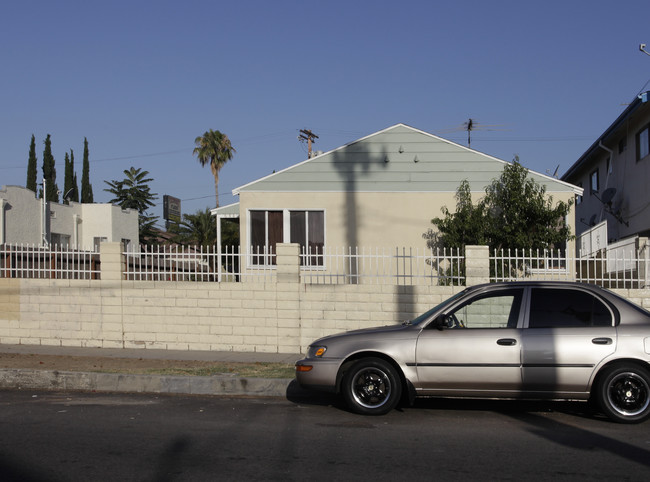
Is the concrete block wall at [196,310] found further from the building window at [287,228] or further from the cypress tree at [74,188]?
the cypress tree at [74,188]

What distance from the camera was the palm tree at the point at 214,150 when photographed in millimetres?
46250

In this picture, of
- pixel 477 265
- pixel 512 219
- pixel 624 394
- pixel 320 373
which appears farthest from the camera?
pixel 512 219

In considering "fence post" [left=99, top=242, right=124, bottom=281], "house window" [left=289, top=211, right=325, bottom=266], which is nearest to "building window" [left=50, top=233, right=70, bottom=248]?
"house window" [left=289, top=211, right=325, bottom=266]

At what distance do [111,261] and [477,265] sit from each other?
22.5 ft

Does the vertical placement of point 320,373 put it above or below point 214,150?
below

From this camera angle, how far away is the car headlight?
25.2 ft

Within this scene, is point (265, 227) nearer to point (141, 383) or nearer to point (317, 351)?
point (141, 383)

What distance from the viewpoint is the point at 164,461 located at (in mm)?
5629

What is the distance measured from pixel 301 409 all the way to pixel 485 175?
10324 millimetres

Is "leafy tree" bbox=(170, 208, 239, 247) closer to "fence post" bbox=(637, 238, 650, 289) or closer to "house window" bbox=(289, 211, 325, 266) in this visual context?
"house window" bbox=(289, 211, 325, 266)

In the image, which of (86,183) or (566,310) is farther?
(86,183)

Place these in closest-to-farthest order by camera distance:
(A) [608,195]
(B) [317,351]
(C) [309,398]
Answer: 1. (B) [317,351]
2. (C) [309,398]
3. (A) [608,195]

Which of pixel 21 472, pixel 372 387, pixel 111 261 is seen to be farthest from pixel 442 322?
pixel 111 261

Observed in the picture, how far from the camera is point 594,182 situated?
79.6 ft
